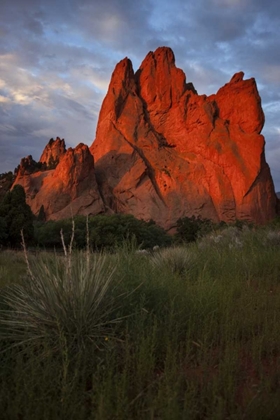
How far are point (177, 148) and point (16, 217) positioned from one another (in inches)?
1425

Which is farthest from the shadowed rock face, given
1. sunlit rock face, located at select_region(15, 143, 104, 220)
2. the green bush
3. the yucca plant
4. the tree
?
the yucca plant

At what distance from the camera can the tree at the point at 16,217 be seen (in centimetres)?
3797

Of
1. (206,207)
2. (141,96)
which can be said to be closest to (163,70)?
(141,96)

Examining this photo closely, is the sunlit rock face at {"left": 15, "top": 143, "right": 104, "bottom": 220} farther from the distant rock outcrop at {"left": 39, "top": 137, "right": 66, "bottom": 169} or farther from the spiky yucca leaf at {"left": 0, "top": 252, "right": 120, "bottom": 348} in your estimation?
the spiky yucca leaf at {"left": 0, "top": 252, "right": 120, "bottom": 348}

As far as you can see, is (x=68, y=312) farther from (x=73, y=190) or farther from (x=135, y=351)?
(x=73, y=190)

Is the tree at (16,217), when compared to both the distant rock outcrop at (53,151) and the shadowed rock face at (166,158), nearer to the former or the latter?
the shadowed rock face at (166,158)

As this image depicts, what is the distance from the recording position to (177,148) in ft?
227

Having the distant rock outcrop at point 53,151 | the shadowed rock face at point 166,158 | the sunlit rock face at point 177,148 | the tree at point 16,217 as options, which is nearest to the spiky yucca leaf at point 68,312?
the tree at point 16,217

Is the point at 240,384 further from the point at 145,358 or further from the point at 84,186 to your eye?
the point at 84,186

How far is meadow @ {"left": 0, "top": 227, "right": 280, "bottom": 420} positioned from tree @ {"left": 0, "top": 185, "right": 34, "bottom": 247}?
32.6 m

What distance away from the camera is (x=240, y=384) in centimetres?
375

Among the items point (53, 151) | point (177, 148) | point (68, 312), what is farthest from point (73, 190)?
point (68, 312)

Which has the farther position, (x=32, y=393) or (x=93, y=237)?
(x=93, y=237)

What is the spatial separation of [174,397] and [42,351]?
5.59ft
